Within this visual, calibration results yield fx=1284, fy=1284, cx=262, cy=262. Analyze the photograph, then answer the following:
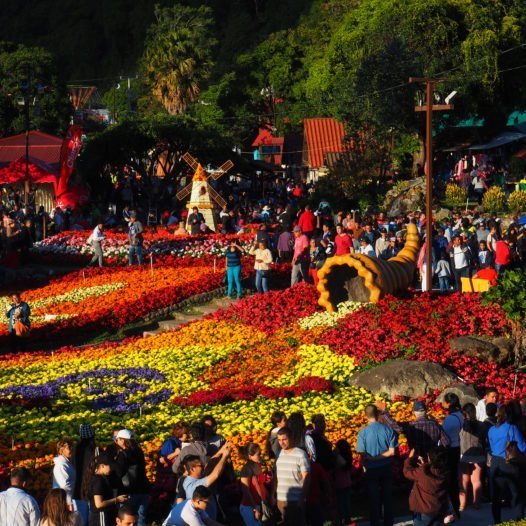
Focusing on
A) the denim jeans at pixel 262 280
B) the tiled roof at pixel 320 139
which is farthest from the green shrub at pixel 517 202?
the tiled roof at pixel 320 139

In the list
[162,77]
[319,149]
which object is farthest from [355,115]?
[162,77]

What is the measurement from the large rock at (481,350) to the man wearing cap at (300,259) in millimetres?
7849

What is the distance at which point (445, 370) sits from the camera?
21.6 m

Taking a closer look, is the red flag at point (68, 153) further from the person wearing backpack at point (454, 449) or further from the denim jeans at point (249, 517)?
the denim jeans at point (249, 517)

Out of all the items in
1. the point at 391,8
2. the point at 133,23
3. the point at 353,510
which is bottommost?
the point at 353,510

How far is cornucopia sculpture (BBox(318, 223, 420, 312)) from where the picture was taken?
84.8 ft

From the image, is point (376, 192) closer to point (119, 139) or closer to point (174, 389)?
point (119, 139)

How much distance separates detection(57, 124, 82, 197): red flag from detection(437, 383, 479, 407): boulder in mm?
33527

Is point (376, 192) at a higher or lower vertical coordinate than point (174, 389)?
higher

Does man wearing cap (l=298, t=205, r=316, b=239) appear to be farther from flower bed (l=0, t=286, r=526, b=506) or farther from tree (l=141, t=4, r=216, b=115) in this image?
tree (l=141, t=4, r=216, b=115)

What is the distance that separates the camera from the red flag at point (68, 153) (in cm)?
5199

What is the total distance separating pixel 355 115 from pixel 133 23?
9604 centimetres

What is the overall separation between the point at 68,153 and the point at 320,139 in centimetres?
3193

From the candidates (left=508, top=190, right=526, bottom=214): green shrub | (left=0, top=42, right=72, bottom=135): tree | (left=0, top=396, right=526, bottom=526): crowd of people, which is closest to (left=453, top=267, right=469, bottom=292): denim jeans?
(left=0, top=396, right=526, bottom=526): crowd of people
